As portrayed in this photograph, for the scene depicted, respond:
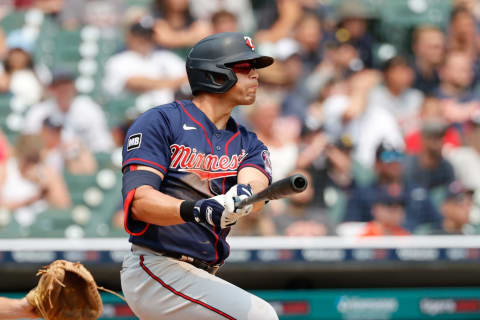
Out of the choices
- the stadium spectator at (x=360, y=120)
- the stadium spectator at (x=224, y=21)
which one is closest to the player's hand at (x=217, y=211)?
the stadium spectator at (x=360, y=120)

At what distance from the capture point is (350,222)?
6.71m

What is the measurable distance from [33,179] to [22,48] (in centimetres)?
163


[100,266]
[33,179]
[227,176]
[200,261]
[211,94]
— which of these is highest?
[211,94]

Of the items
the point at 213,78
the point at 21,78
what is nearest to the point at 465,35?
the point at 21,78

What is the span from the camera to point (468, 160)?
712 centimetres

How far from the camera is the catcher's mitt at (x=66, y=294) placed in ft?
10.5

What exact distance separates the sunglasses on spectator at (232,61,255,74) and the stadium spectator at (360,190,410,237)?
3.72 m

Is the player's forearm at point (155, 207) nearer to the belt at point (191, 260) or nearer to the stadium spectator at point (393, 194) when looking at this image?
the belt at point (191, 260)

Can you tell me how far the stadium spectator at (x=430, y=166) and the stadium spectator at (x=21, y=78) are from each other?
11.5 feet

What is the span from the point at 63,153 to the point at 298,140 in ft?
6.89

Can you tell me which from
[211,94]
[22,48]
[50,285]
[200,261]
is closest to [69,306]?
[50,285]

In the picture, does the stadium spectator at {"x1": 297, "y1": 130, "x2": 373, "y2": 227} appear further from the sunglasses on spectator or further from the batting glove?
the batting glove

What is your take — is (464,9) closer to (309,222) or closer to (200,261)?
(309,222)

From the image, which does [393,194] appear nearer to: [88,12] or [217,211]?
[88,12]
